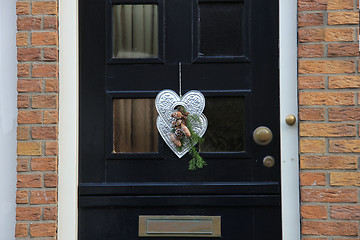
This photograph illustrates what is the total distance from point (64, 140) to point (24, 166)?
0.25 m

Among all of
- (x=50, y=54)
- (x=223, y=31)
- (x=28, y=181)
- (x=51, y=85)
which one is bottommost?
(x=28, y=181)

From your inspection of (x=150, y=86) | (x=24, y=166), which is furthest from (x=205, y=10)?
(x=24, y=166)

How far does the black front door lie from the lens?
2.80 m

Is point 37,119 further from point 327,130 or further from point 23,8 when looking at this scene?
point 327,130

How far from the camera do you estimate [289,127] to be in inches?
108

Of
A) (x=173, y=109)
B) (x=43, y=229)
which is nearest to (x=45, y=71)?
(x=173, y=109)

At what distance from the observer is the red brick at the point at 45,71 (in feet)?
8.92

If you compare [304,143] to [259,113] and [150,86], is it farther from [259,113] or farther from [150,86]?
[150,86]

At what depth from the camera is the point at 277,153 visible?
2797 mm

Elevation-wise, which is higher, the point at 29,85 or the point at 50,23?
the point at 50,23

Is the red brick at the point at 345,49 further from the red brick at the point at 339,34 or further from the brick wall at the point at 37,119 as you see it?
the brick wall at the point at 37,119

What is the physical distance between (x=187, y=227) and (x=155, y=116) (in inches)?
25.6

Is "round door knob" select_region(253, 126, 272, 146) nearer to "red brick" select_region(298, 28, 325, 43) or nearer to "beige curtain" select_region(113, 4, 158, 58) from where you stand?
"red brick" select_region(298, 28, 325, 43)

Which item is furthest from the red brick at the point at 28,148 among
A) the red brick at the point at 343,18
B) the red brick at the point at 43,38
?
the red brick at the point at 343,18
